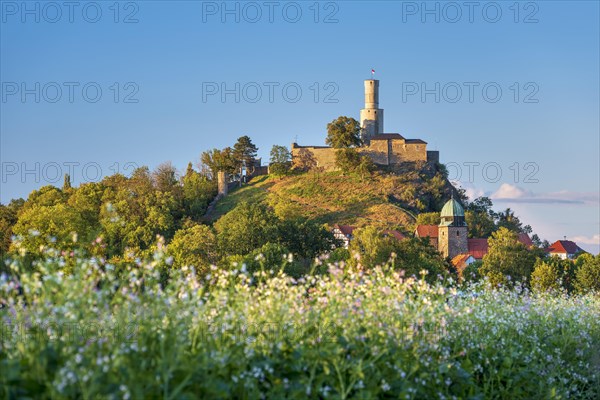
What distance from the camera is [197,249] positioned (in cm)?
5122

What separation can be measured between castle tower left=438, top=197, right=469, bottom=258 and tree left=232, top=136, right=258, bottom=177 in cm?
3166

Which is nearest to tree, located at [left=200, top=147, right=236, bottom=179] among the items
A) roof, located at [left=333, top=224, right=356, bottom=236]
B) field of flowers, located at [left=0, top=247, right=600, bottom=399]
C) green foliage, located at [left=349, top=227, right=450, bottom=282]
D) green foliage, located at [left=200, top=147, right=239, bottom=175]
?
green foliage, located at [left=200, top=147, right=239, bottom=175]

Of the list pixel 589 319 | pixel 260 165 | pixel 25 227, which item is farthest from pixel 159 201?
pixel 589 319

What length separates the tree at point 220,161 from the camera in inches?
4026

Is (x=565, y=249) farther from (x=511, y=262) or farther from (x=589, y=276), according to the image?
(x=589, y=276)

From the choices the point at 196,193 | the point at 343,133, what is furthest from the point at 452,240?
the point at 196,193

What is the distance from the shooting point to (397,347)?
7902 millimetres

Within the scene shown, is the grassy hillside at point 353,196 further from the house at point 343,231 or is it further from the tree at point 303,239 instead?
the tree at point 303,239

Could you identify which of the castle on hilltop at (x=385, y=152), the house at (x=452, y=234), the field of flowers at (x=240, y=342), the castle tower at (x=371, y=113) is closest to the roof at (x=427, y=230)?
the house at (x=452, y=234)

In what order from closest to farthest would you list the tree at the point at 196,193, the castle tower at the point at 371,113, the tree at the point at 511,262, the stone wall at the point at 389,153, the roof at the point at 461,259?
the tree at the point at 511,262
the roof at the point at 461,259
the tree at the point at 196,193
the stone wall at the point at 389,153
the castle tower at the point at 371,113

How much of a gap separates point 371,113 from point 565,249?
31.0 m

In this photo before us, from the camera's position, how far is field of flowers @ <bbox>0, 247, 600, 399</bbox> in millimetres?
5781

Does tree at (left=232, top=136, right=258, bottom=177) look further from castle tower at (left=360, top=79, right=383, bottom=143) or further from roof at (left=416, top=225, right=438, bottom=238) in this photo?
roof at (left=416, top=225, right=438, bottom=238)

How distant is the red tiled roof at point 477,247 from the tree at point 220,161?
111ft
